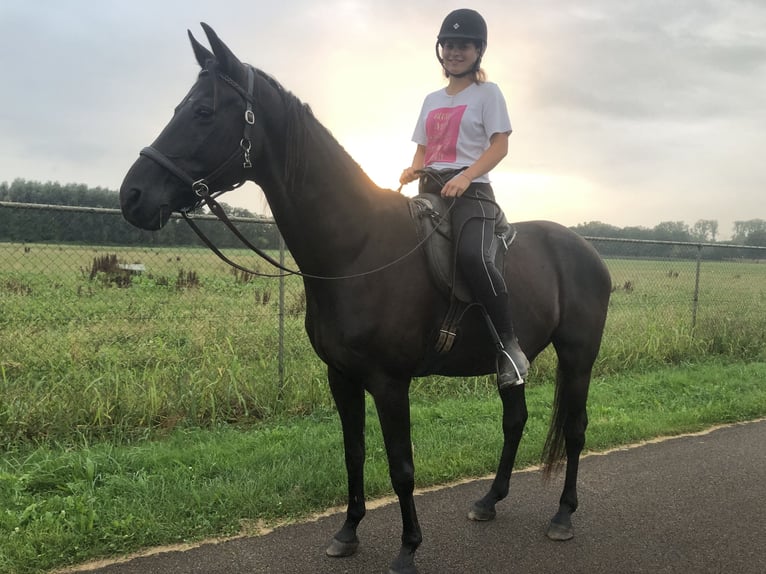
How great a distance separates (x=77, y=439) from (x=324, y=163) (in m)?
3.55

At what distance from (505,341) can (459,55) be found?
1.77 meters

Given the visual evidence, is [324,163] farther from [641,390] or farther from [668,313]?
[668,313]

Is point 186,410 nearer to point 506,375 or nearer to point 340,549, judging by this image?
point 340,549

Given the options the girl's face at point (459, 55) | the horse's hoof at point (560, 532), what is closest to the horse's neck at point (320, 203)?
the girl's face at point (459, 55)

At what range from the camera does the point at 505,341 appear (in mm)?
3068

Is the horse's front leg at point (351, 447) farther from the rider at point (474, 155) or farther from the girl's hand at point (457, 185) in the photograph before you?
the girl's hand at point (457, 185)

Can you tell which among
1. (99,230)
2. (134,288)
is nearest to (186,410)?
(134,288)

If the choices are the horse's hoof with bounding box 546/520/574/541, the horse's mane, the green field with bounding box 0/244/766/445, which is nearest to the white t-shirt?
the horse's mane

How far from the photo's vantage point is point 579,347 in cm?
375

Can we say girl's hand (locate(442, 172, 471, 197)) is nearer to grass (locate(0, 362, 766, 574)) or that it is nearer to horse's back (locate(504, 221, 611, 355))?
horse's back (locate(504, 221, 611, 355))

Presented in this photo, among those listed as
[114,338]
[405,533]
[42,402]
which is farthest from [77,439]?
[405,533]

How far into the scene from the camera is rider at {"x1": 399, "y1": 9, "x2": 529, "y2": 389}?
9.65ft

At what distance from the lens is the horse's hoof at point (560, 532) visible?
3.37 m

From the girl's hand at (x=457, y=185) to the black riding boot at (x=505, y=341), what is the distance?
64 cm
